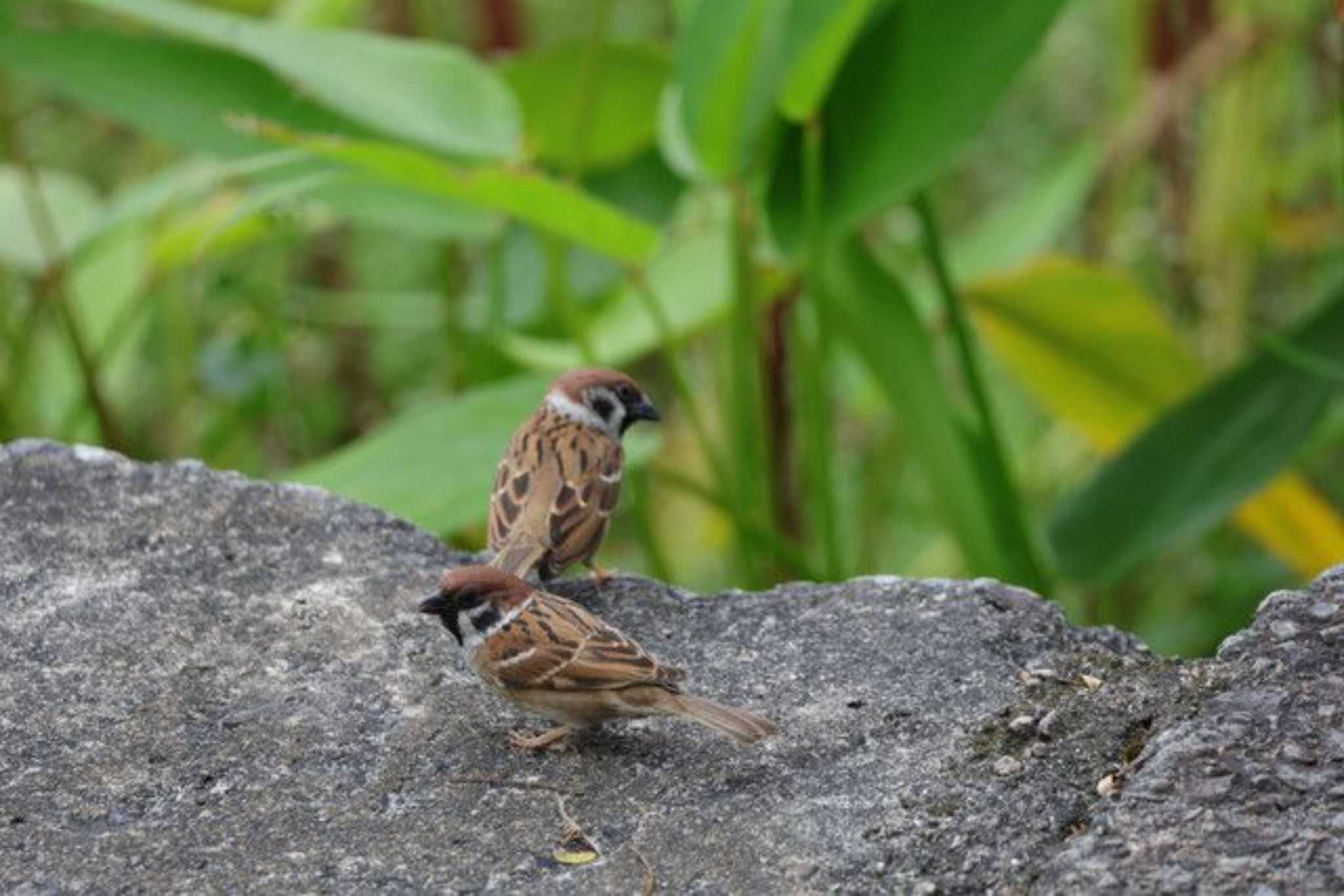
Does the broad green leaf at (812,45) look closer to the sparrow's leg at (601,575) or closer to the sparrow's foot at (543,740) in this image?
the sparrow's leg at (601,575)

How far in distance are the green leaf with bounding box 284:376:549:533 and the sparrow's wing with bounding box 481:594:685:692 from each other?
1.16 meters

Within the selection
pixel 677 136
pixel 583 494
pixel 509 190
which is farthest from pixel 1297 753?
pixel 677 136

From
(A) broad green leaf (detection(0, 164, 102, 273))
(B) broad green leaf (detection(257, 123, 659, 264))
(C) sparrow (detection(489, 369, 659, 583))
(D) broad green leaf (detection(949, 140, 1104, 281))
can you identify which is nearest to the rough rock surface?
(C) sparrow (detection(489, 369, 659, 583))

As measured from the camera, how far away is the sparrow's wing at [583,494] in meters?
3.54

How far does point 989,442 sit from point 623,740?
1.86 meters

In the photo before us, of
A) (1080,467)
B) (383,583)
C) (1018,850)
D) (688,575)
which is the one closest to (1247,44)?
(1080,467)

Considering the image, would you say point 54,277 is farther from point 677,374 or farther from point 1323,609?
point 1323,609

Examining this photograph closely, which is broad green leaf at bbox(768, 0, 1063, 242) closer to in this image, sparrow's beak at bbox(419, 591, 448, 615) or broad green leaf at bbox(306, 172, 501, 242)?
broad green leaf at bbox(306, 172, 501, 242)

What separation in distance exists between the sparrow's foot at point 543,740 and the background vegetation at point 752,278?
45.6 inches

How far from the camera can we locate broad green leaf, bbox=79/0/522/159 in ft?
13.8

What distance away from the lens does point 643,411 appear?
398cm

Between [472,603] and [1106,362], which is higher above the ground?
[1106,362]

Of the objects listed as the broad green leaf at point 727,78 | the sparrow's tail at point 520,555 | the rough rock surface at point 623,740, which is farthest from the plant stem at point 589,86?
the rough rock surface at point 623,740

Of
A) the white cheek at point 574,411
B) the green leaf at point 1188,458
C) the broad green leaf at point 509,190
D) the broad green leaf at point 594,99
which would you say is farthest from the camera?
the broad green leaf at point 594,99
